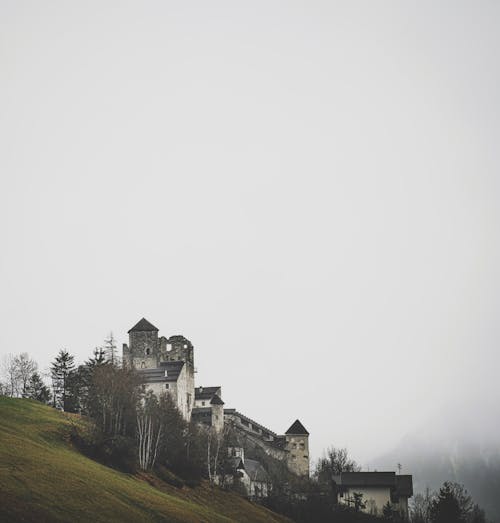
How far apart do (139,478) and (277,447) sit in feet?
198

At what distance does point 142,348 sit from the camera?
107000 millimetres

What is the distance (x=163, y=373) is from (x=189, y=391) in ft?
21.9

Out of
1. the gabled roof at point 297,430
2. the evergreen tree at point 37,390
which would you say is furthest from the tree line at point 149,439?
the gabled roof at point 297,430

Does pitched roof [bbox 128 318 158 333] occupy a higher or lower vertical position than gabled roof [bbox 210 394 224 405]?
higher

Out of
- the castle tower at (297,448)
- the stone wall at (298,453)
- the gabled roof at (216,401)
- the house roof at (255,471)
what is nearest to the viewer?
the house roof at (255,471)

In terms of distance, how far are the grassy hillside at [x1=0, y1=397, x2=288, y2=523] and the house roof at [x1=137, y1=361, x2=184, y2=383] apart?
97.3 ft

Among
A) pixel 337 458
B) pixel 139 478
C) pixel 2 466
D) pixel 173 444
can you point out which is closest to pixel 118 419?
pixel 173 444

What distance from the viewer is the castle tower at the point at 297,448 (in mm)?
113812

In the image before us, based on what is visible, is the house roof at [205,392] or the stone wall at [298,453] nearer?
the stone wall at [298,453]

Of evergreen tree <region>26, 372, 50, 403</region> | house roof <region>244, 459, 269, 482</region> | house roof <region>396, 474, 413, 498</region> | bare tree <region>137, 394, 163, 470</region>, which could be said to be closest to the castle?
house roof <region>244, 459, 269, 482</region>

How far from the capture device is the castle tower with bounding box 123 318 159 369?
105938mm

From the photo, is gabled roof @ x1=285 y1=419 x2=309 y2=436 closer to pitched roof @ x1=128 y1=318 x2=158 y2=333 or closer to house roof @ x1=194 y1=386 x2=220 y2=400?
house roof @ x1=194 y1=386 x2=220 y2=400

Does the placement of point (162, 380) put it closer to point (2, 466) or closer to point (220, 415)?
point (220, 415)

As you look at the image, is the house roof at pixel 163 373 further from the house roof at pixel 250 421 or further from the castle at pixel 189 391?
the house roof at pixel 250 421
